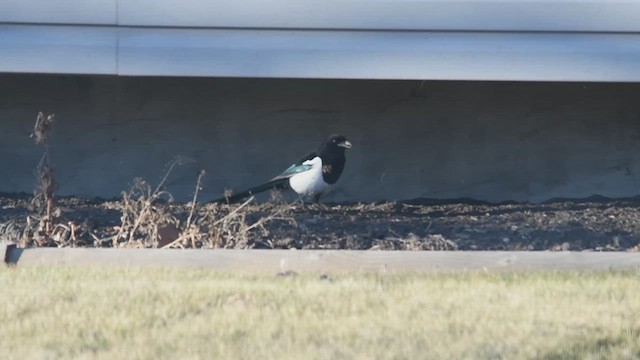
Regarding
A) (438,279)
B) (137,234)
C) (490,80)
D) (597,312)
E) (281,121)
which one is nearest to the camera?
(597,312)

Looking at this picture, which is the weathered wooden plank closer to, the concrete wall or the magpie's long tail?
the magpie's long tail

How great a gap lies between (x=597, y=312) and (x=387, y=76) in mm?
4263

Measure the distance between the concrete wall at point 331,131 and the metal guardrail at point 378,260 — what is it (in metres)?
3.61

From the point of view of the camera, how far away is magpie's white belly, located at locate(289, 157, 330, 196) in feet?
31.1

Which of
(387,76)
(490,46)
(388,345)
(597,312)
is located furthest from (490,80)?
(388,345)

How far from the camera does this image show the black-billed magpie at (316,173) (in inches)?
374

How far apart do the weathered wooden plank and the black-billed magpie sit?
7.90 feet

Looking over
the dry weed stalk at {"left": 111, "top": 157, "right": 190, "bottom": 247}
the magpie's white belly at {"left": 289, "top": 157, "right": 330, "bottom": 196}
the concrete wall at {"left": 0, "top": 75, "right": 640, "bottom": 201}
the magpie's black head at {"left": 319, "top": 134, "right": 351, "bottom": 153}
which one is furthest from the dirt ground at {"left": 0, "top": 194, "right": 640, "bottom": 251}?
the concrete wall at {"left": 0, "top": 75, "right": 640, "bottom": 201}

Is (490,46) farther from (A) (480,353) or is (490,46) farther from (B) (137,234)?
(A) (480,353)

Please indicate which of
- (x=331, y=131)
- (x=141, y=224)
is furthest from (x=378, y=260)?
(x=331, y=131)

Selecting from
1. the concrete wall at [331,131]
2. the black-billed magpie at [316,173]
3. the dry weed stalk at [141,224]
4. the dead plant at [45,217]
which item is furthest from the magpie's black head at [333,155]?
the dead plant at [45,217]

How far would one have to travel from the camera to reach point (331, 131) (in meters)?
10.7

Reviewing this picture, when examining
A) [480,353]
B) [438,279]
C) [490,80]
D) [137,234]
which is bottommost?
[480,353]

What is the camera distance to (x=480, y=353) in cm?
510
